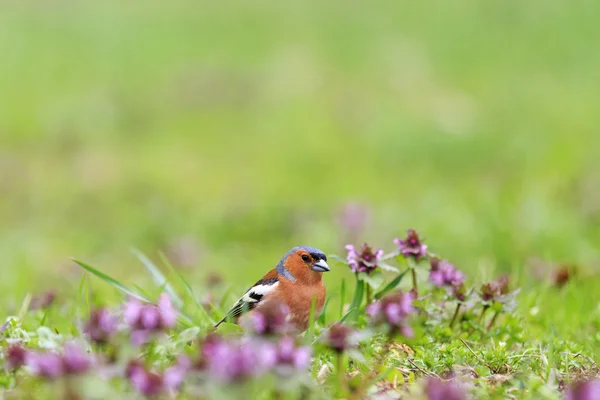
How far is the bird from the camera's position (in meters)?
4.21

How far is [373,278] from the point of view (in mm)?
4211

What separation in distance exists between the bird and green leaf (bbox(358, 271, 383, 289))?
191 millimetres

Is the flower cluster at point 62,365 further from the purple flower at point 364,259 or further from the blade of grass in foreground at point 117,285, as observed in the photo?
the purple flower at point 364,259

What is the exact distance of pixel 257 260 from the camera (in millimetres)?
7957

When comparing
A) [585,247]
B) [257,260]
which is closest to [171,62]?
[257,260]

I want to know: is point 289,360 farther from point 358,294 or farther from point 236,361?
point 358,294

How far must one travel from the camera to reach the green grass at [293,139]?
7875 mm

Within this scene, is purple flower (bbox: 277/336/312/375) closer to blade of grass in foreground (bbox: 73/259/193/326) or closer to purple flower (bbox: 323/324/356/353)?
purple flower (bbox: 323/324/356/353)

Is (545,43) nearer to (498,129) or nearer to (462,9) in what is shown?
(462,9)

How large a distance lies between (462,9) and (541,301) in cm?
1035

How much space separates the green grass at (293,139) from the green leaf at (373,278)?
0.61 m

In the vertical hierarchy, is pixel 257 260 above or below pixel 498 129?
below

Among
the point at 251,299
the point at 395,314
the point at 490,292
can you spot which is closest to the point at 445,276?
the point at 490,292

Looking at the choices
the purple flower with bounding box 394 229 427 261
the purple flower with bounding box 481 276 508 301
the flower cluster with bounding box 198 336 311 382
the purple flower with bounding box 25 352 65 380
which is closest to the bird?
the purple flower with bounding box 394 229 427 261
